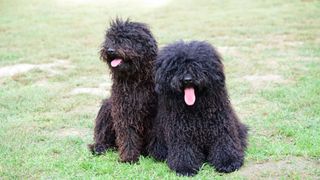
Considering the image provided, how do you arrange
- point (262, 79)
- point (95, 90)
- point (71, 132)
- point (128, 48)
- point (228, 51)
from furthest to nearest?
point (228, 51)
point (262, 79)
point (95, 90)
point (71, 132)
point (128, 48)

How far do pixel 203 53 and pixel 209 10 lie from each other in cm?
1392

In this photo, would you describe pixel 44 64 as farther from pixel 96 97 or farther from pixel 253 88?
pixel 253 88

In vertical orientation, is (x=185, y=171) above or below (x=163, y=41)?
below

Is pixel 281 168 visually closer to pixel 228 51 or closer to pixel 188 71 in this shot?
pixel 188 71

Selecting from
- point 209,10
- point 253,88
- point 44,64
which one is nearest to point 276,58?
point 253,88

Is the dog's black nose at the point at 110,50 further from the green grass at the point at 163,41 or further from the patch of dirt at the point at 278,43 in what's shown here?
the patch of dirt at the point at 278,43

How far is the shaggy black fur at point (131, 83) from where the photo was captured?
6.17 m

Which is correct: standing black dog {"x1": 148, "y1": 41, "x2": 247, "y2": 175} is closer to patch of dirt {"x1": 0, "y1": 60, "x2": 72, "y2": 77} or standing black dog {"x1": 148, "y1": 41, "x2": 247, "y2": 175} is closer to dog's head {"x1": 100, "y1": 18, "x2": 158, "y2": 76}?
dog's head {"x1": 100, "y1": 18, "x2": 158, "y2": 76}

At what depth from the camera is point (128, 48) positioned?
20.0ft

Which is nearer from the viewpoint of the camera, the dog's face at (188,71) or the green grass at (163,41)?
the dog's face at (188,71)

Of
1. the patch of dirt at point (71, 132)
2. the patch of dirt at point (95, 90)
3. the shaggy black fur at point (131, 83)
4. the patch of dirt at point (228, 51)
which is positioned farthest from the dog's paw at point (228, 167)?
the patch of dirt at point (228, 51)

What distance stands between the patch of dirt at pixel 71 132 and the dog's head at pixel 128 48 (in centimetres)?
193

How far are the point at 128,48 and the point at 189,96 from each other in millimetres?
792

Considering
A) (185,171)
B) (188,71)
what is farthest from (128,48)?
(185,171)
